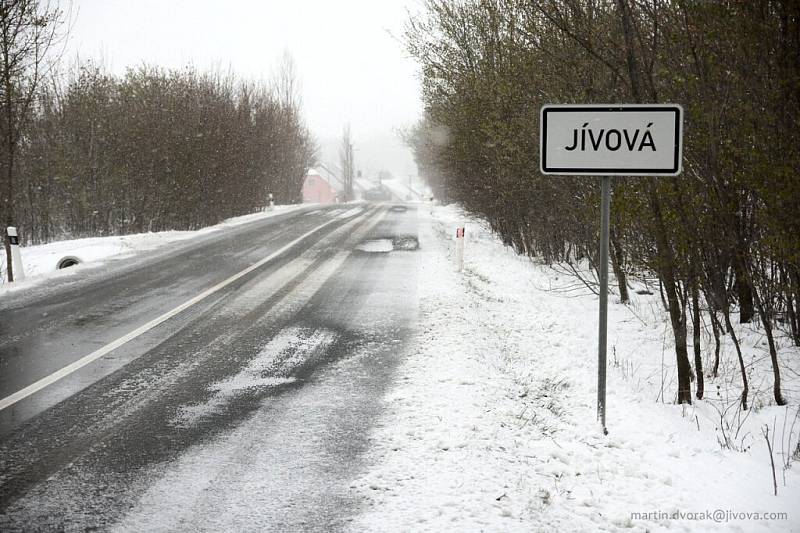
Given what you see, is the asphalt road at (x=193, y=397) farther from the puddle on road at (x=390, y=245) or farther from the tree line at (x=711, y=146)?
the puddle on road at (x=390, y=245)

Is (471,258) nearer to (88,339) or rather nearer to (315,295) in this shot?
(315,295)

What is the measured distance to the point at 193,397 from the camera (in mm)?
4949

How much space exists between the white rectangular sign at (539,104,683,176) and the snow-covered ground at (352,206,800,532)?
192 centimetres

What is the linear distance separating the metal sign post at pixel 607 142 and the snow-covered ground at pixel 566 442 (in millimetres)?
804

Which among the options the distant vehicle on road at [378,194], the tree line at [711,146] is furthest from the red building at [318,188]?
the tree line at [711,146]

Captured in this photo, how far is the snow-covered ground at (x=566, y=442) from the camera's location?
128 inches

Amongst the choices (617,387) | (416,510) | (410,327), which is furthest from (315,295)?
(416,510)

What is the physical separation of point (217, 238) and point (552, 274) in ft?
31.3

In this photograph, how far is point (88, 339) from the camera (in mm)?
6613

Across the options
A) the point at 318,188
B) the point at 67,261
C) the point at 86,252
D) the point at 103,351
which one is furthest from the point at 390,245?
the point at 318,188

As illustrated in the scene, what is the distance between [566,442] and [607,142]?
6.93 ft

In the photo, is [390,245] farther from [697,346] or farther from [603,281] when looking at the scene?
[603,281]

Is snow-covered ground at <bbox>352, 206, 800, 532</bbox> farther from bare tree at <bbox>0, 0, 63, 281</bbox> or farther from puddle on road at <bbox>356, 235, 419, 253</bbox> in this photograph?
bare tree at <bbox>0, 0, 63, 281</bbox>

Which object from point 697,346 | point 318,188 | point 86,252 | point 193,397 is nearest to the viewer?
point 193,397
